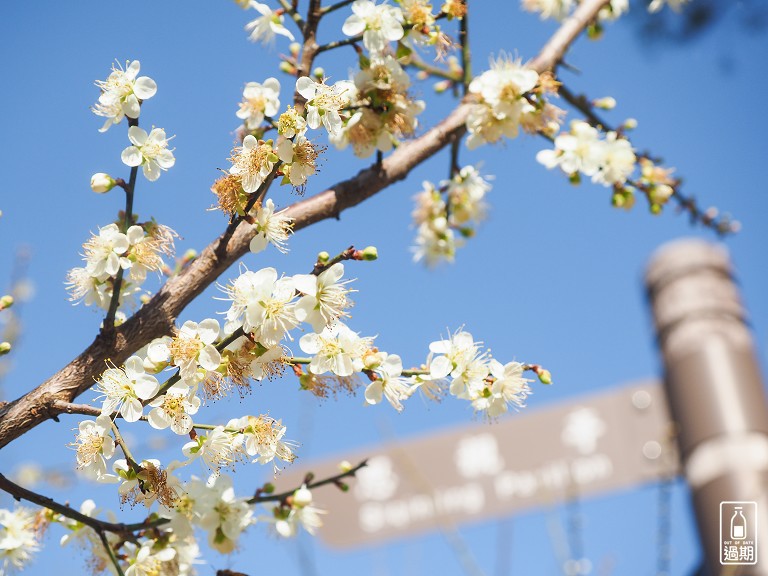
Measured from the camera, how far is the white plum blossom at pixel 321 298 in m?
0.86

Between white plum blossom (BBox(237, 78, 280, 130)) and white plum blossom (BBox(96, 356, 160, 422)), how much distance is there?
49 cm

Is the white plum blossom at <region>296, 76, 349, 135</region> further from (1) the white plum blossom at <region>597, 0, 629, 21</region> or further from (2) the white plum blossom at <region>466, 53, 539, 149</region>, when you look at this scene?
(1) the white plum blossom at <region>597, 0, 629, 21</region>

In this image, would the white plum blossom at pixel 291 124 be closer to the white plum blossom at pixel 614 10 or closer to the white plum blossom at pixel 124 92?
the white plum blossom at pixel 124 92

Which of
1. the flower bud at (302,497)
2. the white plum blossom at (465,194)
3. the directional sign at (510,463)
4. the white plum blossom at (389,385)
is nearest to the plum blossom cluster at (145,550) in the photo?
the flower bud at (302,497)

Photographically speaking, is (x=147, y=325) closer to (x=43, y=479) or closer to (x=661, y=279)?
(x=43, y=479)

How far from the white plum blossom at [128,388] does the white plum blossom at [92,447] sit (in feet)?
0.17

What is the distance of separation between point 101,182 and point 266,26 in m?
0.49

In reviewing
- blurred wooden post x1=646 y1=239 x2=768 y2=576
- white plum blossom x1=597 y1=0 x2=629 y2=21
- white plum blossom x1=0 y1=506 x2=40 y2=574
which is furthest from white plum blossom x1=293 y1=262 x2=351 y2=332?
white plum blossom x1=597 y1=0 x2=629 y2=21

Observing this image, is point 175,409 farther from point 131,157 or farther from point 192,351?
point 131,157

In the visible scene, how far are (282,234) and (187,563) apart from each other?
47cm

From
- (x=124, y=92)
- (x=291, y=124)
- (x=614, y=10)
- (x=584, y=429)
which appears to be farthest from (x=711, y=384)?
(x=124, y=92)

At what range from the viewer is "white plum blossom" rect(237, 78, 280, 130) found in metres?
1.20

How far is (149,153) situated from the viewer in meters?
0.99

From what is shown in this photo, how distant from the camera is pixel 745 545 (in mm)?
1522
